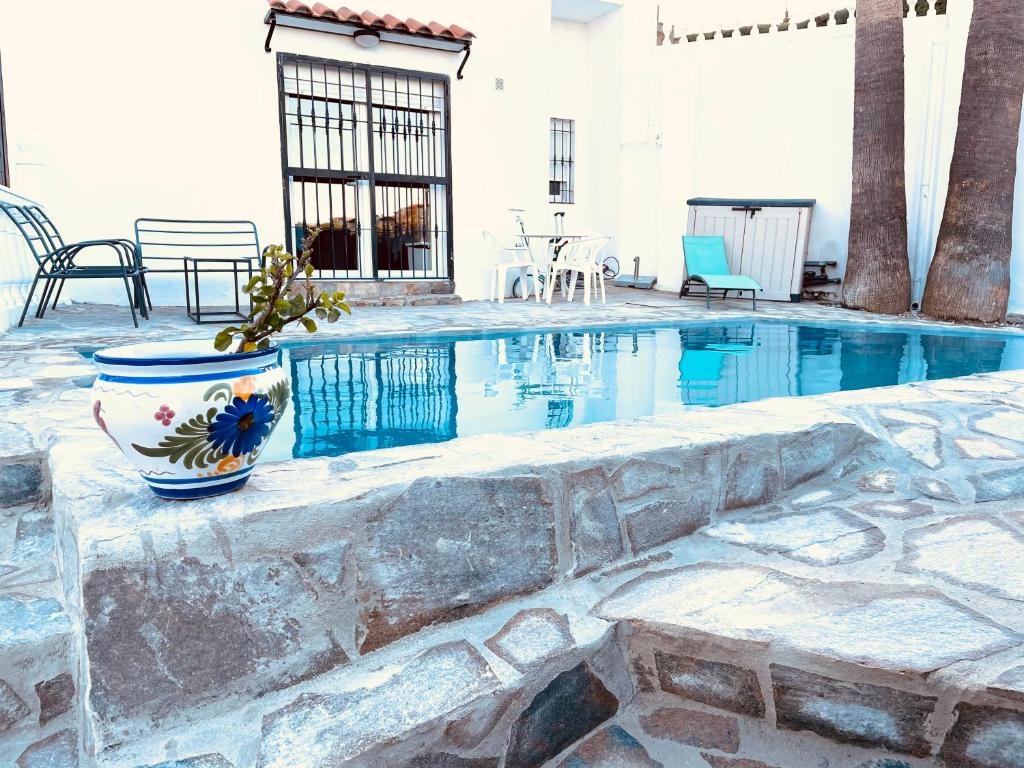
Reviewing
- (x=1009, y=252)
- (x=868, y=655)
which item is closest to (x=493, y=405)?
(x=868, y=655)

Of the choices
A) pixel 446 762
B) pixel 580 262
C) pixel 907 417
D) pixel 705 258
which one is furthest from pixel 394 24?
pixel 446 762

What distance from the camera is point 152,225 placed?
651 cm

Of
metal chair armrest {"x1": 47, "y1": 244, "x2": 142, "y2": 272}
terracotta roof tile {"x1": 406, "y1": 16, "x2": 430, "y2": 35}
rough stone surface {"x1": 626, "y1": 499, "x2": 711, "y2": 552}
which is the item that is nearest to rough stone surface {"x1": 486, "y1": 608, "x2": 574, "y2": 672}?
rough stone surface {"x1": 626, "y1": 499, "x2": 711, "y2": 552}

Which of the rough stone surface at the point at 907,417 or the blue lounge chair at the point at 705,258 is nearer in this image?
the rough stone surface at the point at 907,417

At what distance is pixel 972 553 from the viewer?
1.84m

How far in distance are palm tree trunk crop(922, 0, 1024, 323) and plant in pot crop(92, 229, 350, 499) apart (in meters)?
6.85

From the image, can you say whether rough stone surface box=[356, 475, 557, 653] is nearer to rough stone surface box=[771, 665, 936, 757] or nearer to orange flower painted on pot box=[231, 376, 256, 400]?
orange flower painted on pot box=[231, 376, 256, 400]

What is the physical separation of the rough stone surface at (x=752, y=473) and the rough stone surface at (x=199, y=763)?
1372 mm

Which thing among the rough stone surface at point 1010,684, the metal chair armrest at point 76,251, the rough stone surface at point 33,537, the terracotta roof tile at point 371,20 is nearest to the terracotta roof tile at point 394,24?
the terracotta roof tile at point 371,20

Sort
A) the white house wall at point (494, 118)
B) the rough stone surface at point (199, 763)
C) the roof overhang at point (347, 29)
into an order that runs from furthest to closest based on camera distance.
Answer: the roof overhang at point (347, 29) < the white house wall at point (494, 118) < the rough stone surface at point (199, 763)

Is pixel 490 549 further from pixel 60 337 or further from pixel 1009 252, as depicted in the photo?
pixel 1009 252

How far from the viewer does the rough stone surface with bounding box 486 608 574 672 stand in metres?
1.51

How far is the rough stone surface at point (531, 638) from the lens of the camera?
1.51 m

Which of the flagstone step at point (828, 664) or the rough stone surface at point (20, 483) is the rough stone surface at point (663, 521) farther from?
the rough stone surface at point (20, 483)
